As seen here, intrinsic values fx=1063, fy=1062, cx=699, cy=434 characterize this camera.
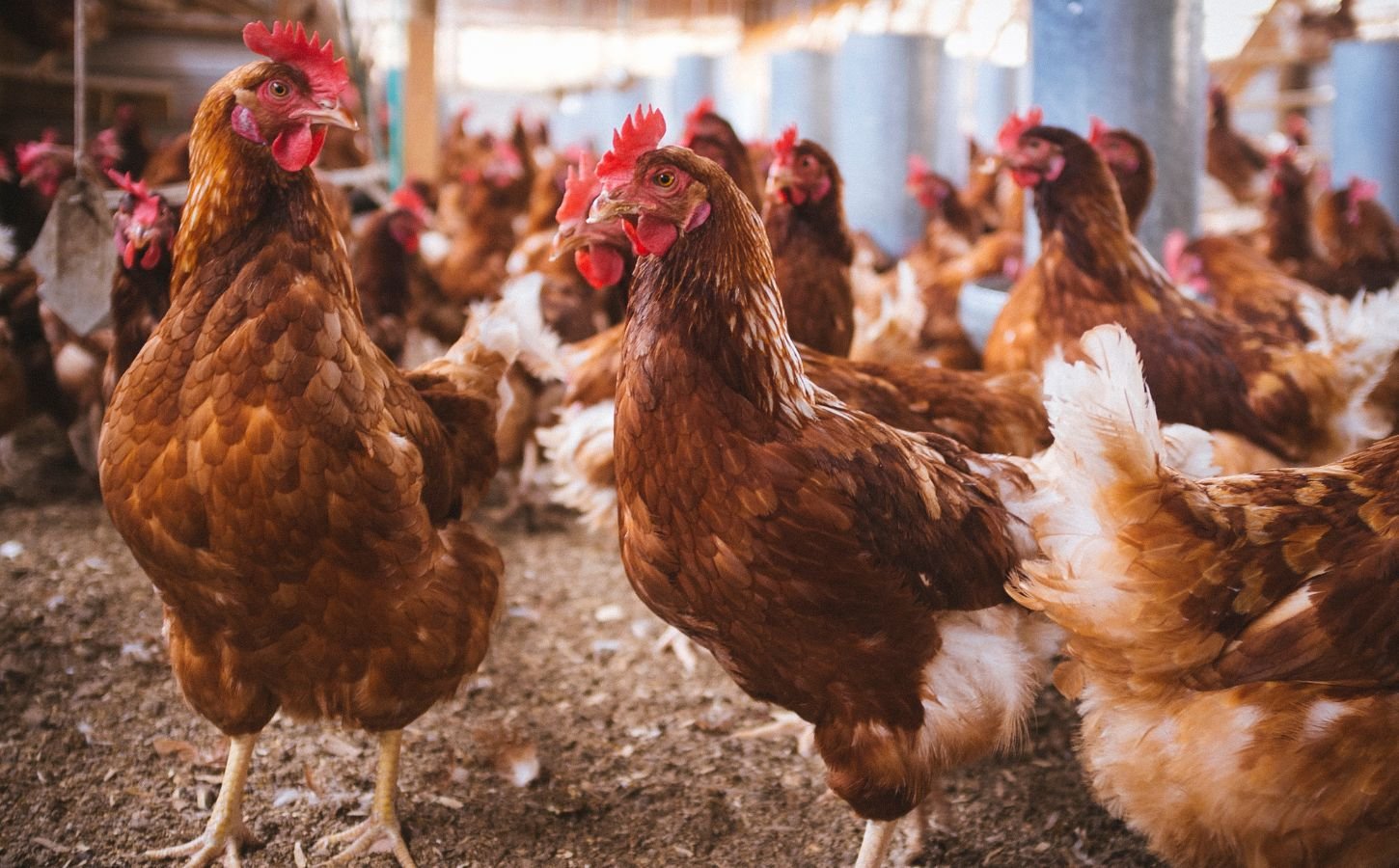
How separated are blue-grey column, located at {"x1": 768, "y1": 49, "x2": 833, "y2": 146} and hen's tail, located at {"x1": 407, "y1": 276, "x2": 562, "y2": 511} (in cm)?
574

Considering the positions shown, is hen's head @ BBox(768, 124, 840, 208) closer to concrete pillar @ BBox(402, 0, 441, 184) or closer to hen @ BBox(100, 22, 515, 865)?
hen @ BBox(100, 22, 515, 865)

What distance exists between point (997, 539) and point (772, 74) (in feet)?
22.3

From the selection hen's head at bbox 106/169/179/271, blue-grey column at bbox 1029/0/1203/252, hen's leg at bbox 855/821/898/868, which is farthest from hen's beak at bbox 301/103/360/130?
blue-grey column at bbox 1029/0/1203/252

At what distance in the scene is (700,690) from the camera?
3115 millimetres

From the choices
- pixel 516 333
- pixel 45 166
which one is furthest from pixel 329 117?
pixel 45 166

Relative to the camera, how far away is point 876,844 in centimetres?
208

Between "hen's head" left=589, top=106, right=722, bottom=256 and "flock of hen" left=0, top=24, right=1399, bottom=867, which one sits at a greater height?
"hen's head" left=589, top=106, right=722, bottom=256

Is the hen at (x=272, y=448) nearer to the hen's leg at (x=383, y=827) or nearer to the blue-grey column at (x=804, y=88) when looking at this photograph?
the hen's leg at (x=383, y=827)

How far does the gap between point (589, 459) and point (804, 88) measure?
221 inches

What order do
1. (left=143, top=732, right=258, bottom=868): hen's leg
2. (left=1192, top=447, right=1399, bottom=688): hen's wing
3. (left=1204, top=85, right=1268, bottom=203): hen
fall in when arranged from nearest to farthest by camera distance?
(left=1192, top=447, right=1399, bottom=688): hen's wing, (left=143, top=732, right=258, bottom=868): hen's leg, (left=1204, top=85, right=1268, bottom=203): hen

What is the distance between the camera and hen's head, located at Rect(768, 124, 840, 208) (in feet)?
10.4

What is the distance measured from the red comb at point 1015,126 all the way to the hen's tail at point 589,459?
1.46 m

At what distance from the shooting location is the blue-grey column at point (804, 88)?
26.4 ft

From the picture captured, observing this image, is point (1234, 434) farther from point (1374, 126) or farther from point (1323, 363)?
point (1374, 126)
